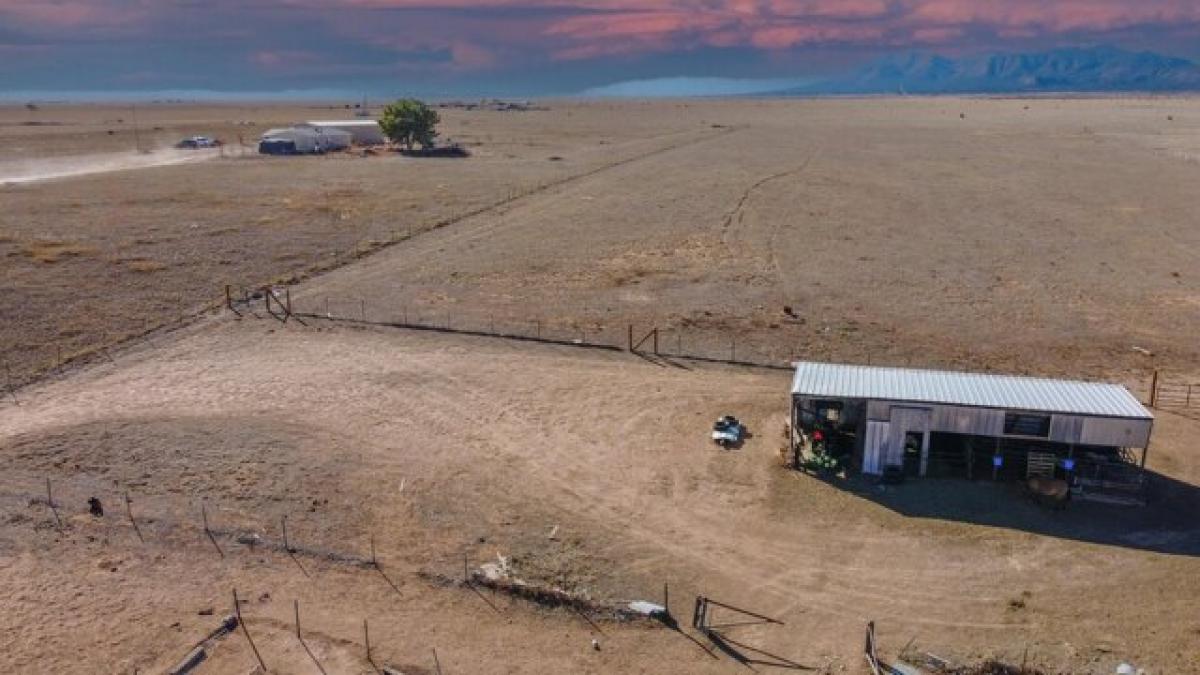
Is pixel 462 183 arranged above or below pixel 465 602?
above

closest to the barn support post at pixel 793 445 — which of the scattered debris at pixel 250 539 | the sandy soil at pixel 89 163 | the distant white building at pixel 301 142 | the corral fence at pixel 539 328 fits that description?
the corral fence at pixel 539 328

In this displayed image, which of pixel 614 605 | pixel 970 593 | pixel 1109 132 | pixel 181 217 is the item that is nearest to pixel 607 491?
pixel 614 605

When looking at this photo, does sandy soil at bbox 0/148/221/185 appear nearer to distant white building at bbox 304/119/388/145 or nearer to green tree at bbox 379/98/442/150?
distant white building at bbox 304/119/388/145

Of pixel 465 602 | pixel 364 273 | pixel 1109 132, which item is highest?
pixel 1109 132

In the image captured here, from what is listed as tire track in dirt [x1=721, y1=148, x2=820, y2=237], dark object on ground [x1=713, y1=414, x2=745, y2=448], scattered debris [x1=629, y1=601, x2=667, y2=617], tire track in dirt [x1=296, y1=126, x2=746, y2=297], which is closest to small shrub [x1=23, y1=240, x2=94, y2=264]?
tire track in dirt [x1=296, y1=126, x2=746, y2=297]

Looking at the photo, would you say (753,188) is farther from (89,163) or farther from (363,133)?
(89,163)

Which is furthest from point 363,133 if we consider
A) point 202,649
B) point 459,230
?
point 202,649

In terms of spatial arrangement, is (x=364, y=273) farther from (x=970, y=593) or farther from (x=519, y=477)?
(x=970, y=593)
